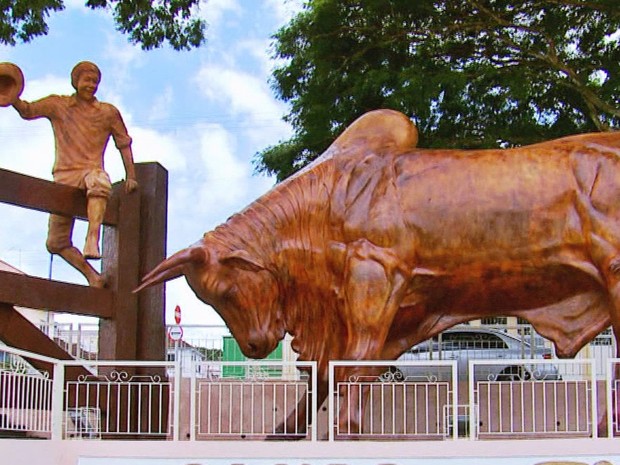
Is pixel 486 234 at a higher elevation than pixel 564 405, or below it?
higher

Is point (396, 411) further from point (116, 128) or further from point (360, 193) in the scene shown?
point (116, 128)

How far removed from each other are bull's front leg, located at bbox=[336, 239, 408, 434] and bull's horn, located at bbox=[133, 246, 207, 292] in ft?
4.51

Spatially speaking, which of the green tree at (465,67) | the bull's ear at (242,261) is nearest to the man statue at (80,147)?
the bull's ear at (242,261)

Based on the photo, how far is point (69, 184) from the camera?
424 inches

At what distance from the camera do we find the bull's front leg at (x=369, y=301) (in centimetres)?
970

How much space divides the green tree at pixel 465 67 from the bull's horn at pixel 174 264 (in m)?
4.67

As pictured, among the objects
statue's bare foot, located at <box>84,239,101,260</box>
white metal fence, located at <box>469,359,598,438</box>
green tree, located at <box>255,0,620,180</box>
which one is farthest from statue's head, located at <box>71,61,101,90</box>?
white metal fence, located at <box>469,359,598,438</box>

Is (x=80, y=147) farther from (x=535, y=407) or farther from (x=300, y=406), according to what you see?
(x=535, y=407)

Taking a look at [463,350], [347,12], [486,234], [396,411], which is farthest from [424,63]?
[396,411]

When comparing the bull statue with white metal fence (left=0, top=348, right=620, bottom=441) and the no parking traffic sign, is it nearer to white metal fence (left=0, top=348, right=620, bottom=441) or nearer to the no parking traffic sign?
white metal fence (left=0, top=348, right=620, bottom=441)

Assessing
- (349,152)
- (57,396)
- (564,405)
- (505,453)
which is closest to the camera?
(505,453)

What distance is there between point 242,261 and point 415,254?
1.60 meters

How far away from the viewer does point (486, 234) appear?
987 cm

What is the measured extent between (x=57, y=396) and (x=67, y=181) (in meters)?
2.71
